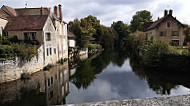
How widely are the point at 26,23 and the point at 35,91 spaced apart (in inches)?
531

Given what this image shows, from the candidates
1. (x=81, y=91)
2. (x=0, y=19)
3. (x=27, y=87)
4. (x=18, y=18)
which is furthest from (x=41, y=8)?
(x=81, y=91)

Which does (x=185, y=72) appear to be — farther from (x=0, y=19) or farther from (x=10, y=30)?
(x=0, y=19)

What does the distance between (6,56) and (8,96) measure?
4.94 meters

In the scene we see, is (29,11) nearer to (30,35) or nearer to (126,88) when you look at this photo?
(30,35)

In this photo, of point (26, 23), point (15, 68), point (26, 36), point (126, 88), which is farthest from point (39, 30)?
point (126, 88)

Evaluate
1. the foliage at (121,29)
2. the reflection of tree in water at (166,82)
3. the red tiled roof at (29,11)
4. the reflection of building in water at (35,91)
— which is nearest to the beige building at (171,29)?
the reflection of tree in water at (166,82)

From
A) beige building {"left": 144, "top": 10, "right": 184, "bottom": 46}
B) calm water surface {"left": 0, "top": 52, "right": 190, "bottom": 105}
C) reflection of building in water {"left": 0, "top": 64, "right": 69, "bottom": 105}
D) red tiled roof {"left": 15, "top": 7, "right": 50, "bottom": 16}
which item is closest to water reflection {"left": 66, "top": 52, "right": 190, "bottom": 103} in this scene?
calm water surface {"left": 0, "top": 52, "right": 190, "bottom": 105}

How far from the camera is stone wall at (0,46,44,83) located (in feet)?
44.7

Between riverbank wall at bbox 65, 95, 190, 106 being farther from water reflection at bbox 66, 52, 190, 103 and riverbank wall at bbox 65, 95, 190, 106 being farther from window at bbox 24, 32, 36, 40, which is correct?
window at bbox 24, 32, 36, 40

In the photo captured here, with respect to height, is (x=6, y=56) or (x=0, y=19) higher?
(x=0, y=19)

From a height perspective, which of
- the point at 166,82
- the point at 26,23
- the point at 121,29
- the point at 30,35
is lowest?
the point at 166,82

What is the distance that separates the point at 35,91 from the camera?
11.9 metres

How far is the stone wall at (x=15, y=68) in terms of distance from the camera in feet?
44.7

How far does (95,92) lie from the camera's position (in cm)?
1217
